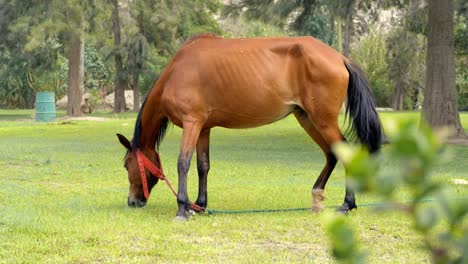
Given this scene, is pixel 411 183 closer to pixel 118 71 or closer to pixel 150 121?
pixel 150 121

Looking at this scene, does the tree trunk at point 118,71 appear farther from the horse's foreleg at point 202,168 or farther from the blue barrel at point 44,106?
the horse's foreleg at point 202,168

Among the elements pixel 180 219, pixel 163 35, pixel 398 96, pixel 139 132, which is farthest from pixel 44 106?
pixel 398 96

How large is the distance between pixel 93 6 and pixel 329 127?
74.7ft

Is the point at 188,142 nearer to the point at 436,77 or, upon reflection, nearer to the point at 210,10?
the point at 436,77

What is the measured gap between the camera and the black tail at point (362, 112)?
7.64 m

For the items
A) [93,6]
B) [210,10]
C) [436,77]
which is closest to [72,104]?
[93,6]

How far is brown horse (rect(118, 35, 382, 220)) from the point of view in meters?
7.66

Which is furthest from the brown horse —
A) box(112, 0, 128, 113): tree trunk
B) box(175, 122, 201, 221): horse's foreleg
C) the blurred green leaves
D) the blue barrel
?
box(112, 0, 128, 113): tree trunk

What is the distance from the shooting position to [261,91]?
780 cm

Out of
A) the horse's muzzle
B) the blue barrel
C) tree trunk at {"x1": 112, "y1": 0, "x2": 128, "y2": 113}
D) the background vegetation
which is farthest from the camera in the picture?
tree trunk at {"x1": 112, "y1": 0, "x2": 128, "y2": 113}

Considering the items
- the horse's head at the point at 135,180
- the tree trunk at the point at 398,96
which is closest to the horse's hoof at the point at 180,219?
the horse's head at the point at 135,180

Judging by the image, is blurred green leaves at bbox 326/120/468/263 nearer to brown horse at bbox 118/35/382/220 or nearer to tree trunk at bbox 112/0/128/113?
brown horse at bbox 118/35/382/220

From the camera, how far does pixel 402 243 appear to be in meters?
6.15

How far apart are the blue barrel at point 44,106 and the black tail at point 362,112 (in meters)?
26.5
